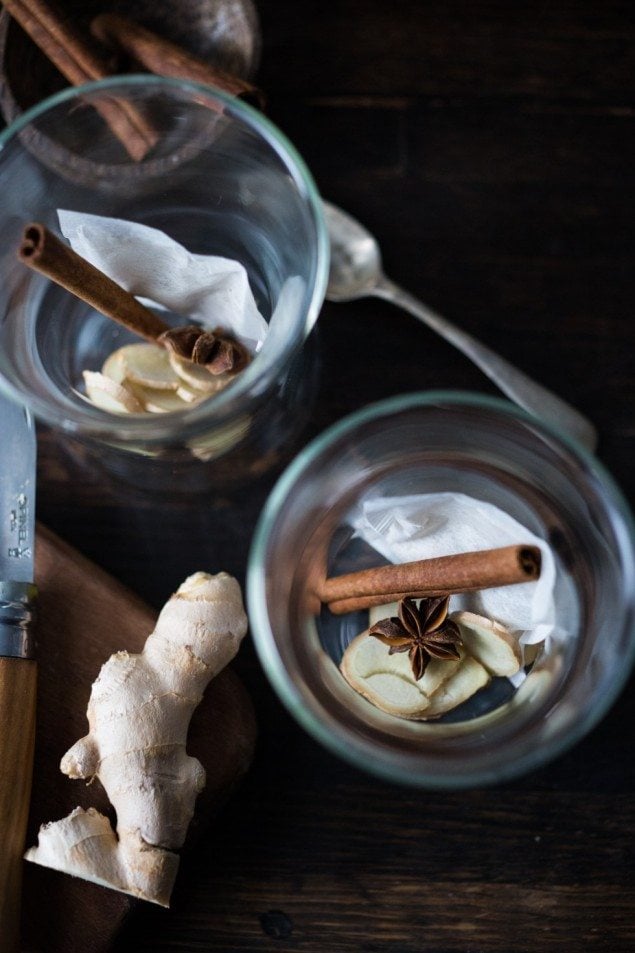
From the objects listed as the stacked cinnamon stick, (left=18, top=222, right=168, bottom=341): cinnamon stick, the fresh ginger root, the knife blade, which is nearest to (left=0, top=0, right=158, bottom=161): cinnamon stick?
the stacked cinnamon stick

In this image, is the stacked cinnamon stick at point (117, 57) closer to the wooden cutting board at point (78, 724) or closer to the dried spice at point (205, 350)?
the dried spice at point (205, 350)

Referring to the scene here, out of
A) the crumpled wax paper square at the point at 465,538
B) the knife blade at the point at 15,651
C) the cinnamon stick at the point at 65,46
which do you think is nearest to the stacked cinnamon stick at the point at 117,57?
the cinnamon stick at the point at 65,46

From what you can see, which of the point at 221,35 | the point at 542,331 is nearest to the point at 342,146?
the point at 221,35

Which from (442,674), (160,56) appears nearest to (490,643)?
(442,674)

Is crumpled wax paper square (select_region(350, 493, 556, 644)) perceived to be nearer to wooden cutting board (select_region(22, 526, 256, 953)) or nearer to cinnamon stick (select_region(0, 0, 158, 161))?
wooden cutting board (select_region(22, 526, 256, 953))

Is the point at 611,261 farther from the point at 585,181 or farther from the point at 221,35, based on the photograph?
the point at 221,35

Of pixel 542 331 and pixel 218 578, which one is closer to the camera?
pixel 218 578

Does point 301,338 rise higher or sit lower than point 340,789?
higher
